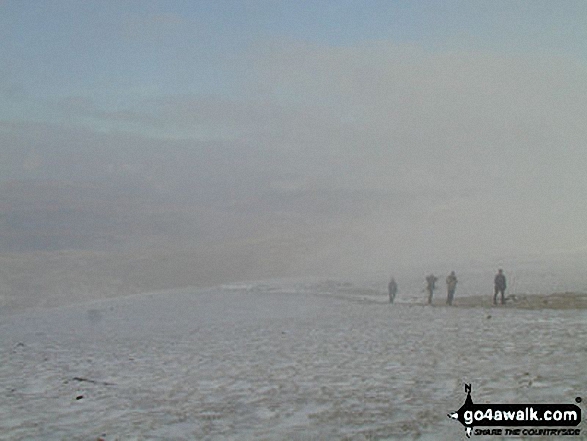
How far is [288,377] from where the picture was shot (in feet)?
39.8

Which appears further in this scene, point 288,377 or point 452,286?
point 452,286

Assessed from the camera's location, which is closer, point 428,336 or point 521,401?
point 521,401

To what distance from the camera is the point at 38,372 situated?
14.4 meters

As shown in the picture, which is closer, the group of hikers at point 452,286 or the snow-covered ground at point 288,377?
the snow-covered ground at point 288,377

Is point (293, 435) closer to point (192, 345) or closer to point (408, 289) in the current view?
point (192, 345)

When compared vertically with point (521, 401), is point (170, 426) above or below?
below

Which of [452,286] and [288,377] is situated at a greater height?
[452,286]

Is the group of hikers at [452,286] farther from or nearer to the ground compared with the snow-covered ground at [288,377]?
farther from the ground

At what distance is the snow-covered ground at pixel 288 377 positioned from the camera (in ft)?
27.7

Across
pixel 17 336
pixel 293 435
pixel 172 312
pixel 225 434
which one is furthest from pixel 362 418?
pixel 172 312

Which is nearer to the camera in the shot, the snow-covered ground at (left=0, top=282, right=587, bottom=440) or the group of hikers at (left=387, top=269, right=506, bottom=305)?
the snow-covered ground at (left=0, top=282, right=587, bottom=440)

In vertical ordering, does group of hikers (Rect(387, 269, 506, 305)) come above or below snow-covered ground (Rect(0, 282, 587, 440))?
above

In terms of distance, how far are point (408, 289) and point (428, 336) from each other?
140 ft

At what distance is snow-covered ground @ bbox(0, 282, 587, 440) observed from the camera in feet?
27.7
